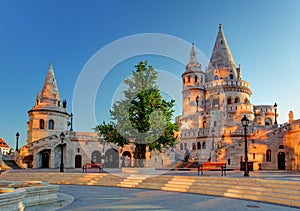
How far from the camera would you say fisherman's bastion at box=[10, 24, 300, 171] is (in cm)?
3105

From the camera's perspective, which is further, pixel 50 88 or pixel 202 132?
pixel 202 132

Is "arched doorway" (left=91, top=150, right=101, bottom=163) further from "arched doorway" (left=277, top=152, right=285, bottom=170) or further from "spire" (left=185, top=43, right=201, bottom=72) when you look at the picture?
"spire" (left=185, top=43, right=201, bottom=72)

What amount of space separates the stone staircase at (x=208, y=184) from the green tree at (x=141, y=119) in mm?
3289

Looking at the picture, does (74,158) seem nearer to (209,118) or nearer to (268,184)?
(209,118)

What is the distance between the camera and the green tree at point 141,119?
68.7 feet

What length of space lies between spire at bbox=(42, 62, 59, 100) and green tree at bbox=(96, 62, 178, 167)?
2419 cm

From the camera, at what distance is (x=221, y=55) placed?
6397 cm

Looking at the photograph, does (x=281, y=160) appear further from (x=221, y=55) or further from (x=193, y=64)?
(x=193, y=64)

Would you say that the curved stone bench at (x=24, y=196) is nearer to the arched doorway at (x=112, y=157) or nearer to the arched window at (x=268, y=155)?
the arched window at (x=268, y=155)

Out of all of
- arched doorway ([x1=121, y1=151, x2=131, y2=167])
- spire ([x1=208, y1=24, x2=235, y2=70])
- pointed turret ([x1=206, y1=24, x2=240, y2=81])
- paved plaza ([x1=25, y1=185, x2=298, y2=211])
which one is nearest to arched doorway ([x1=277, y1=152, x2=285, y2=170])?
arched doorway ([x1=121, y1=151, x2=131, y2=167])

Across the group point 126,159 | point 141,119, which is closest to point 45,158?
point 126,159

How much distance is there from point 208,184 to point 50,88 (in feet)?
114

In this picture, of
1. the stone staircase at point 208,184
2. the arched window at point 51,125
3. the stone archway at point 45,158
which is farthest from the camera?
the arched window at point 51,125

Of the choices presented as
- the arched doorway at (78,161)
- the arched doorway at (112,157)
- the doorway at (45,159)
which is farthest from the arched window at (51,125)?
the arched doorway at (112,157)
